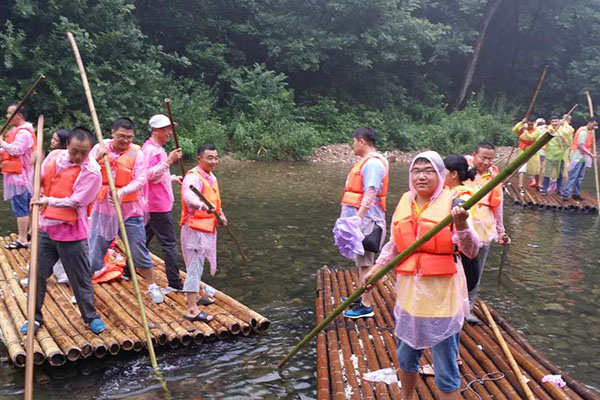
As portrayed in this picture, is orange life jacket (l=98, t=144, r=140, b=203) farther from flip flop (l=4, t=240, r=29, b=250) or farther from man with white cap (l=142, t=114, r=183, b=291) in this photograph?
flip flop (l=4, t=240, r=29, b=250)

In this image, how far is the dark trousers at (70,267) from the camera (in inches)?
175

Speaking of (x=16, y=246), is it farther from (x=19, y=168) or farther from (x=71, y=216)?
(x=71, y=216)

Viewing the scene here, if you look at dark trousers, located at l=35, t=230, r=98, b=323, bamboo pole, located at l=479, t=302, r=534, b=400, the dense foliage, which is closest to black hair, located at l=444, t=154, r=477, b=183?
bamboo pole, located at l=479, t=302, r=534, b=400

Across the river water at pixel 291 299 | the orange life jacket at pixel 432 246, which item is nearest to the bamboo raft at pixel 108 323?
the river water at pixel 291 299

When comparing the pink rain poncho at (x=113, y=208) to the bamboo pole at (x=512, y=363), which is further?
the pink rain poncho at (x=113, y=208)

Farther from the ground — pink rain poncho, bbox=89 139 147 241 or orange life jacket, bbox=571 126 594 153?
orange life jacket, bbox=571 126 594 153

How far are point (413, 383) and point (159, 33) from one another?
20.5 meters

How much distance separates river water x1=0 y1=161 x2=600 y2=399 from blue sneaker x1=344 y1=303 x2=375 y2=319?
0.48 m

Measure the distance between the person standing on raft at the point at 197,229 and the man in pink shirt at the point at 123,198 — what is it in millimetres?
550

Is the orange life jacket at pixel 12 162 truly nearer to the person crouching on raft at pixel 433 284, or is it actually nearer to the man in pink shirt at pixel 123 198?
the man in pink shirt at pixel 123 198

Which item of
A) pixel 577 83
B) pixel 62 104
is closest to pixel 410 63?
pixel 577 83

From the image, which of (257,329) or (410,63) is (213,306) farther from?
(410,63)

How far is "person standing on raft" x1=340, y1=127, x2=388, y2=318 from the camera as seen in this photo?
15.9ft

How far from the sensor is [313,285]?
644 cm
